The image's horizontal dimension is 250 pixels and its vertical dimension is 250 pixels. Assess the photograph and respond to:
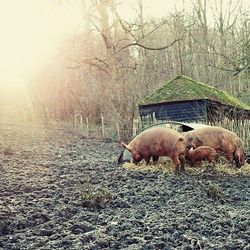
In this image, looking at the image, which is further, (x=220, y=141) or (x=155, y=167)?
(x=220, y=141)

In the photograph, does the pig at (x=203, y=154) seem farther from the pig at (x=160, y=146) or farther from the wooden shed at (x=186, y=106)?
the wooden shed at (x=186, y=106)

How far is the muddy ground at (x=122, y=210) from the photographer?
4.46 metres

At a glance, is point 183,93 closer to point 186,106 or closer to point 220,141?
point 186,106

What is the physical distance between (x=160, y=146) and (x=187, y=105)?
29.6 ft

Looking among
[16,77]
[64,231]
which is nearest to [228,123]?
[64,231]

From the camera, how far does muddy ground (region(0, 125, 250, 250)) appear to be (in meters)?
4.46

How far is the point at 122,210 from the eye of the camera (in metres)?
5.81

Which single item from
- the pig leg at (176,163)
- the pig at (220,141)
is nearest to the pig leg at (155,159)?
the pig at (220,141)

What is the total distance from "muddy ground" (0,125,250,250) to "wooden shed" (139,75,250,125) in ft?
30.1

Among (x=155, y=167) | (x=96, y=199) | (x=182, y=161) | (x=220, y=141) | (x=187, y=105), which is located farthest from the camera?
(x=187, y=105)

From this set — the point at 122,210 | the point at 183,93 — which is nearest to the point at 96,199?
the point at 122,210

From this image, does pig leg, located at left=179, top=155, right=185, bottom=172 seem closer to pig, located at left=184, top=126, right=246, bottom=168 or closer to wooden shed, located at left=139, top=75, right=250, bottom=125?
pig, located at left=184, top=126, right=246, bottom=168

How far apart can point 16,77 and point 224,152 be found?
69.7 feet

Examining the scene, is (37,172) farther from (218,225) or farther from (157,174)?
(218,225)
